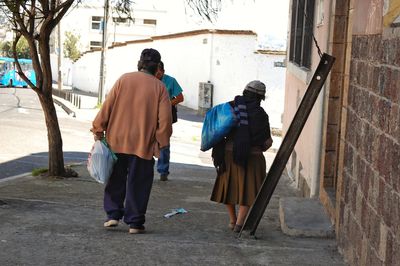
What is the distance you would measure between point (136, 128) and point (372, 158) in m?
2.52

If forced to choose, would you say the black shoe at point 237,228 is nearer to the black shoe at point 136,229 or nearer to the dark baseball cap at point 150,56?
the black shoe at point 136,229

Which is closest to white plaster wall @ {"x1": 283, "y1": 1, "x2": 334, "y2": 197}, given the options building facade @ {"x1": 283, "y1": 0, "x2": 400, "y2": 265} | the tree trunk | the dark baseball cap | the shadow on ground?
building facade @ {"x1": 283, "y1": 0, "x2": 400, "y2": 265}

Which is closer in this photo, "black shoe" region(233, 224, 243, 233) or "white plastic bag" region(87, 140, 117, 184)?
"white plastic bag" region(87, 140, 117, 184)

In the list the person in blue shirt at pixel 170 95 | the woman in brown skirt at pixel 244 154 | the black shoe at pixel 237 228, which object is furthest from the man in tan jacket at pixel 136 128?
the person in blue shirt at pixel 170 95

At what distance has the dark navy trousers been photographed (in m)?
6.45

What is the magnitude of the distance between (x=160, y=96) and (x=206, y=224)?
57.9 inches

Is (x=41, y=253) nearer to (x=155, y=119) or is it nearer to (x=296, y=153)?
(x=155, y=119)

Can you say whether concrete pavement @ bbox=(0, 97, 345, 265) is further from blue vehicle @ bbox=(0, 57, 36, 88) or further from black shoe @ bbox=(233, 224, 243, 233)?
blue vehicle @ bbox=(0, 57, 36, 88)

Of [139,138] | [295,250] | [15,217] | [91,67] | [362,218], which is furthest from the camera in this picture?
[91,67]

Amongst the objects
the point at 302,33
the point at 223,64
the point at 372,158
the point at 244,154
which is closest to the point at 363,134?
the point at 372,158

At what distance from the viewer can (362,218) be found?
15.7 feet

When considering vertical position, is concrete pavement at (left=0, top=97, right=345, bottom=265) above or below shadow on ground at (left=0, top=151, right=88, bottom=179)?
above

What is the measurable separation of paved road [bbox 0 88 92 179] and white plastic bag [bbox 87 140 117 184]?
6.43 meters

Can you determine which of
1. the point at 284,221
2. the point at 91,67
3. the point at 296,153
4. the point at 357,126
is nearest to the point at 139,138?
the point at 284,221
